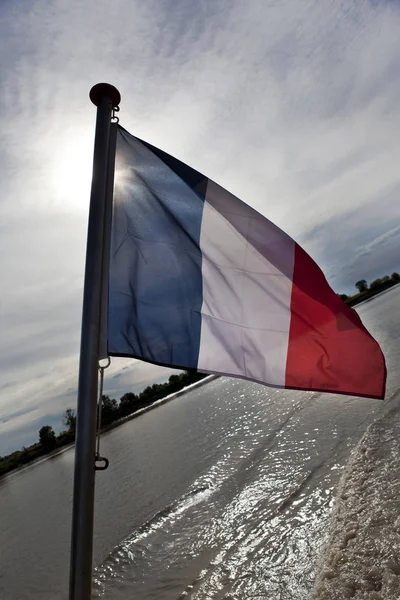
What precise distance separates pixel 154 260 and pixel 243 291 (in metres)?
0.66

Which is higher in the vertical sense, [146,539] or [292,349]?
[292,349]

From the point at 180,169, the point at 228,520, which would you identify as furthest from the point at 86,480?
the point at 228,520

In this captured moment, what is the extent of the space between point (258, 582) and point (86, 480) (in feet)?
10.2

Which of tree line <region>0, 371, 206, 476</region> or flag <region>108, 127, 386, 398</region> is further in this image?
tree line <region>0, 371, 206, 476</region>

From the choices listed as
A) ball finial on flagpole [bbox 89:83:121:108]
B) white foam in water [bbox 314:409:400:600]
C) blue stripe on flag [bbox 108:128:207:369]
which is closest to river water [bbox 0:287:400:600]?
white foam in water [bbox 314:409:400:600]

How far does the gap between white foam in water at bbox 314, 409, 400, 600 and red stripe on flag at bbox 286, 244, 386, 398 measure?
1.86 m

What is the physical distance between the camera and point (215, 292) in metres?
2.94

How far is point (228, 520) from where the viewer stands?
5.96m

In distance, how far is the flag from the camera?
108 inches

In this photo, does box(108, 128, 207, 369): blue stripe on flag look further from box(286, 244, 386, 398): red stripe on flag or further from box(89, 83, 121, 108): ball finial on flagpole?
box(286, 244, 386, 398): red stripe on flag

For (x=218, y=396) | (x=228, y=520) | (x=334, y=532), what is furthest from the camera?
(x=218, y=396)

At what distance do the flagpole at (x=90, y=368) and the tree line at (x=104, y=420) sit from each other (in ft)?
76.1

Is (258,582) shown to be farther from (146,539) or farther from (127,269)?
(127,269)

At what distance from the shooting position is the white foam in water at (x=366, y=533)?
11.4 ft
